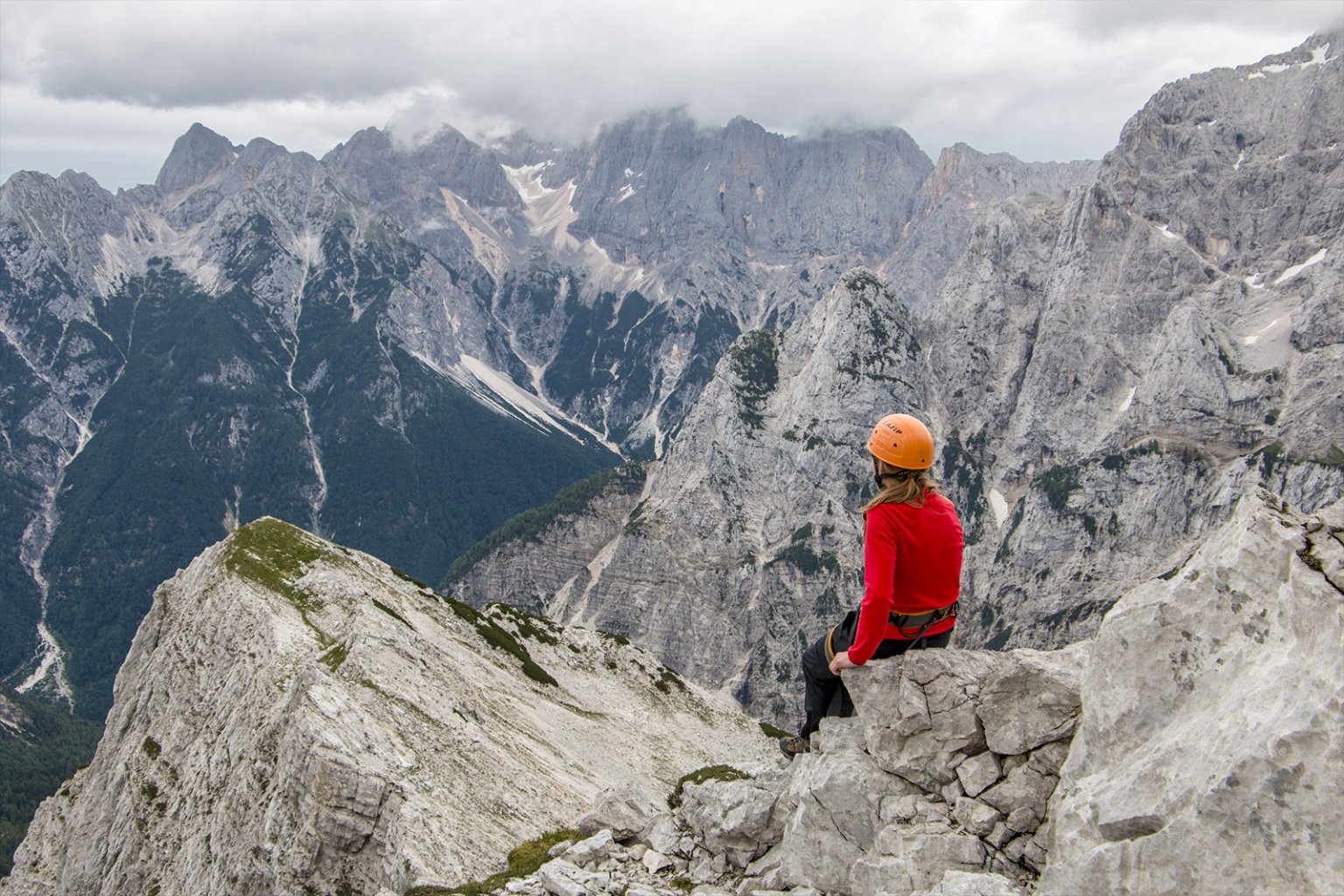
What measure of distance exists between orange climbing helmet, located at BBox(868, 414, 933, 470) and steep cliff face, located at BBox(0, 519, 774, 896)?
21725mm

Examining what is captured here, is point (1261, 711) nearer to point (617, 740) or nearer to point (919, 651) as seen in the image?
point (919, 651)

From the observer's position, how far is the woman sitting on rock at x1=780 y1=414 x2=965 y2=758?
16984 mm

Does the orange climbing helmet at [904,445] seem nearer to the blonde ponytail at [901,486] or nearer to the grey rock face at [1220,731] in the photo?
the blonde ponytail at [901,486]

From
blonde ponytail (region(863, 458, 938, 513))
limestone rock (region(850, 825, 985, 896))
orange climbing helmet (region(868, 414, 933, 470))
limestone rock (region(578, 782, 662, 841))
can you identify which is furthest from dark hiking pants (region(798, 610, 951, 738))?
limestone rock (region(578, 782, 662, 841))

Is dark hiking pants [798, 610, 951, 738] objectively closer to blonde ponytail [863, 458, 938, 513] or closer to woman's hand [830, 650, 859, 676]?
woman's hand [830, 650, 859, 676]

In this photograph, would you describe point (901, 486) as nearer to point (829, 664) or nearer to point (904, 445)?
point (904, 445)

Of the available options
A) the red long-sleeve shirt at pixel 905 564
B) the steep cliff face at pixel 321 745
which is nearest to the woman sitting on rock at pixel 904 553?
the red long-sleeve shirt at pixel 905 564

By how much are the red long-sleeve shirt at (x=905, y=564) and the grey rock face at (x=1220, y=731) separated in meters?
3.08

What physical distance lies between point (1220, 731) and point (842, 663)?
23.2 feet

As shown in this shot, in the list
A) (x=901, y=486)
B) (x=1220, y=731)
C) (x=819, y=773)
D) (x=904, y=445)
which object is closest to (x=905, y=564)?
(x=901, y=486)

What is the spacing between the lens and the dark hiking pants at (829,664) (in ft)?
60.5

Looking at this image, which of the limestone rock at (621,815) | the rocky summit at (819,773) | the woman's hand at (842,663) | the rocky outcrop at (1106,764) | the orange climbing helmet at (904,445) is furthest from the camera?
the limestone rock at (621,815)

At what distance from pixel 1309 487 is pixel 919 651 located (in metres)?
197

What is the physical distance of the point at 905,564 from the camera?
17547 millimetres
